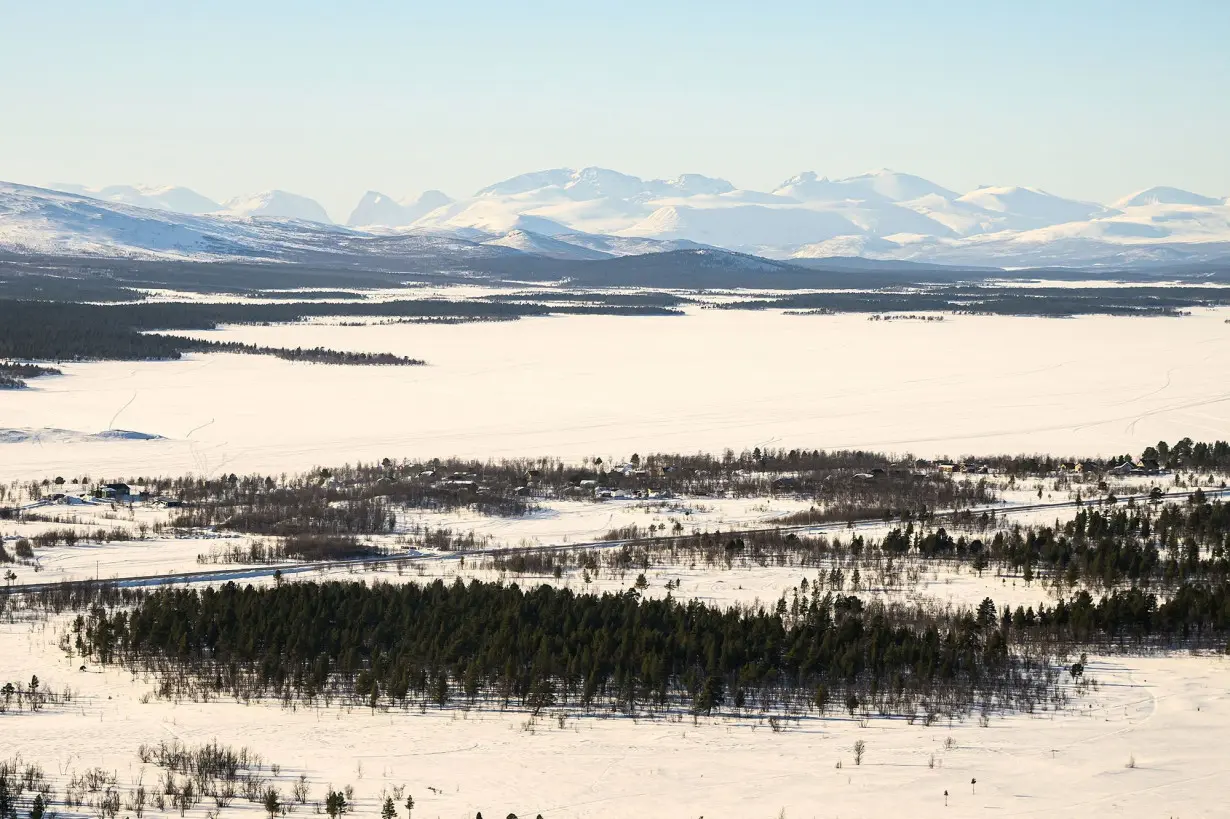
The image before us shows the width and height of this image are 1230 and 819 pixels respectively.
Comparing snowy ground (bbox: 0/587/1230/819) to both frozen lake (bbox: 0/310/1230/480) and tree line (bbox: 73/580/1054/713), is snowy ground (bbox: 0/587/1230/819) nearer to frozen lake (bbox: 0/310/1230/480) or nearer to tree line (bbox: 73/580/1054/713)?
tree line (bbox: 73/580/1054/713)

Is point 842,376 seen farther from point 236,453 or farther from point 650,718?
point 650,718

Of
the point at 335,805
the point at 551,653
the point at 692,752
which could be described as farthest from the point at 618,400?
the point at 335,805

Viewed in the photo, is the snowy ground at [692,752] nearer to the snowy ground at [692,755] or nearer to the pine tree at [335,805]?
the snowy ground at [692,755]

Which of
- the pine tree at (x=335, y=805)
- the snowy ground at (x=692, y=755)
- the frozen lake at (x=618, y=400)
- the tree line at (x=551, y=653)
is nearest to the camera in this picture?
the pine tree at (x=335, y=805)

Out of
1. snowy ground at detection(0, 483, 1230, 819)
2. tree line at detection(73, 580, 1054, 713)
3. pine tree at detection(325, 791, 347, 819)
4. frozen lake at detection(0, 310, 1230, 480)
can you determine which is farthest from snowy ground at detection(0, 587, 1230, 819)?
frozen lake at detection(0, 310, 1230, 480)

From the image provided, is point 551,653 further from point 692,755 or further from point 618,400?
point 618,400

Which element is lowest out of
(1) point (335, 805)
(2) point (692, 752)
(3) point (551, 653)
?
(2) point (692, 752)

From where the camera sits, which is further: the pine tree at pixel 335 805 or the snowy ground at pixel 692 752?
the snowy ground at pixel 692 752

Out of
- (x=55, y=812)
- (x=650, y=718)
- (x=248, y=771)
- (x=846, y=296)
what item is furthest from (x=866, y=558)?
(x=846, y=296)

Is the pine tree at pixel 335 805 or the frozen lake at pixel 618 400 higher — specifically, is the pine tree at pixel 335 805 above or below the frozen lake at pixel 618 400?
below

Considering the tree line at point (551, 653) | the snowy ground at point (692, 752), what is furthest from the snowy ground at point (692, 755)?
the tree line at point (551, 653)
